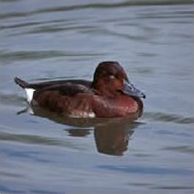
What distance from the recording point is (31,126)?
9836 millimetres

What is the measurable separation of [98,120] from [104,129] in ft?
1.09

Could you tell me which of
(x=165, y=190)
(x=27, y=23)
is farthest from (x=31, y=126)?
(x=27, y=23)

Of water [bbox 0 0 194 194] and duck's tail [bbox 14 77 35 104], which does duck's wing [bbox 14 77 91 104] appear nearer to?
duck's tail [bbox 14 77 35 104]

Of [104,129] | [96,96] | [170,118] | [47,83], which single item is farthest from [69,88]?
[170,118]

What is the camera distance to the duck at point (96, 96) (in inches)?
409

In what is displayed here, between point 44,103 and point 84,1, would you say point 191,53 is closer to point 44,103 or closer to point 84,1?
point 44,103

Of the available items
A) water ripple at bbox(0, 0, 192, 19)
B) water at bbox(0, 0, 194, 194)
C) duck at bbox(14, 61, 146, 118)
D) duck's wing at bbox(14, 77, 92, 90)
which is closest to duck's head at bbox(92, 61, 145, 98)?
duck at bbox(14, 61, 146, 118)

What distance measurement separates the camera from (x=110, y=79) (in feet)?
34.5

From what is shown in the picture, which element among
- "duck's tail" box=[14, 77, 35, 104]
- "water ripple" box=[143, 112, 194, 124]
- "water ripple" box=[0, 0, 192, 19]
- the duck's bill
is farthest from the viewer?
"water ripple" box=[0, 0, 192, 19]

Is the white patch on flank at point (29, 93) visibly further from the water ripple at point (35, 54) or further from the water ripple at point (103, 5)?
the water ripple at point (103, 5)

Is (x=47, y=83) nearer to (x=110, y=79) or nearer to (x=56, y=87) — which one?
(x=56, y=87)

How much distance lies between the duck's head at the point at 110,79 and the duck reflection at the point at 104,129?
35 centimetres

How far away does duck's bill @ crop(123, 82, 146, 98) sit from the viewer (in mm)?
10305

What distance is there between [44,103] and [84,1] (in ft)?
13.6
